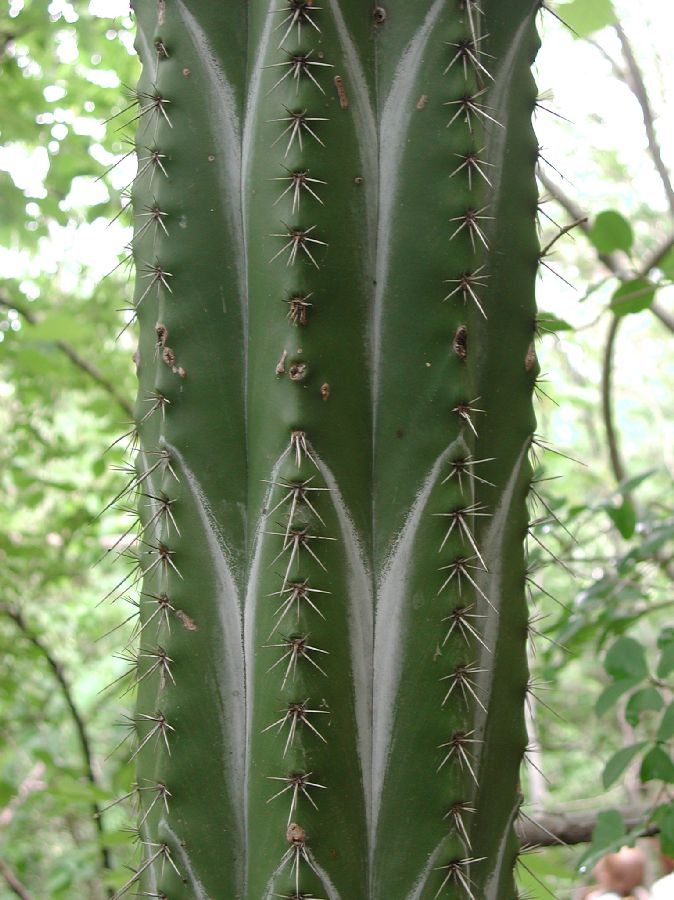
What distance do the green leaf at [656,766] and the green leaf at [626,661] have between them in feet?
0.35

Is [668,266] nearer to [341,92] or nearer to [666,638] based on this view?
[666,638]

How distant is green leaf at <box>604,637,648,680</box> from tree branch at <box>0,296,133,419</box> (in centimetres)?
153

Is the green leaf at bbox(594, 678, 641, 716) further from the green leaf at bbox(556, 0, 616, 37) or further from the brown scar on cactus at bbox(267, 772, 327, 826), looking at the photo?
the green leaf at bbox(556, 0, 616, 37)

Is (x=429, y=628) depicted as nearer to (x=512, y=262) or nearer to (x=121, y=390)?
(x=512, y=262)

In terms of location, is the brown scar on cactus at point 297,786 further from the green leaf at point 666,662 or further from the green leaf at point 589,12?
the green leaf at point 589,12

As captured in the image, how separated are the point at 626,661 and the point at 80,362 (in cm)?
180

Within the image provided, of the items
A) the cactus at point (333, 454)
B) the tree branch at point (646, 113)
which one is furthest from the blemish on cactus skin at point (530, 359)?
the tree branch at point (646, 113)

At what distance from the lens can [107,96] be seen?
2.55 m

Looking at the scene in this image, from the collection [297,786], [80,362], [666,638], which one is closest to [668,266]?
[666,638]

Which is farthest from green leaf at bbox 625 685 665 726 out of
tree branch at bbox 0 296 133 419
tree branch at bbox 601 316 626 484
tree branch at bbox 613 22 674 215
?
tree branch at bbox 0 296 133 419

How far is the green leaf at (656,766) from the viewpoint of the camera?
1152 mm

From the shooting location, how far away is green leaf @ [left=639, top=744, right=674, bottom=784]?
3.78 feet

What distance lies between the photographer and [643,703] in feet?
4.01

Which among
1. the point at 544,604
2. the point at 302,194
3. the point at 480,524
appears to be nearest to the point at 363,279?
the point at 302,194
